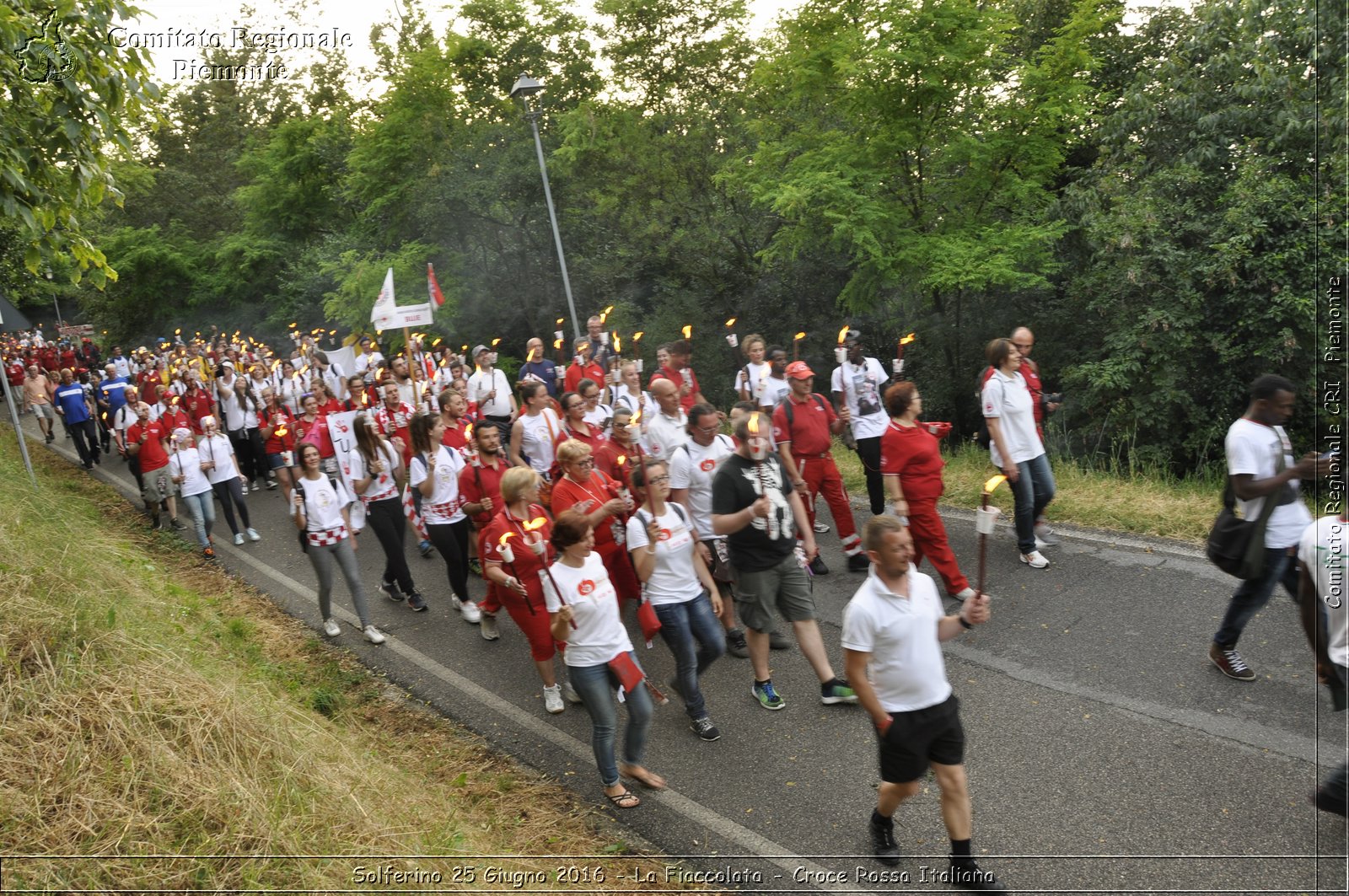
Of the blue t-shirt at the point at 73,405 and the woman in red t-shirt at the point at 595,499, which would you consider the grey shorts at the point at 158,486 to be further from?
the woman in red t-shirt at the point at 595,499

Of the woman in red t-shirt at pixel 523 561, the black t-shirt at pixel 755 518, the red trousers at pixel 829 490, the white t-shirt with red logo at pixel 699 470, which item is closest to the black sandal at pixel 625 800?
the woman in red t-shirt at pixel 523 561

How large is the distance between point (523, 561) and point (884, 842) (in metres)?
2.70

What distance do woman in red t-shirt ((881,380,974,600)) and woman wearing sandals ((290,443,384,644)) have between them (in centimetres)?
449

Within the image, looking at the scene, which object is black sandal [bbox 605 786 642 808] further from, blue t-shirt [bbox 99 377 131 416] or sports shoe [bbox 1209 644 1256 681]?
blue t-shirt [bbox 99 377 131 416]

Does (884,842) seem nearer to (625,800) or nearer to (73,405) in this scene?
(625,800)

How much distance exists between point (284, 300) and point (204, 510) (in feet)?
74.9

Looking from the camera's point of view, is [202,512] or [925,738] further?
[202,512]

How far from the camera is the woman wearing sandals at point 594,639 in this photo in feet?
16.9

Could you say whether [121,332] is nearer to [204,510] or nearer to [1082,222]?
[204,510]

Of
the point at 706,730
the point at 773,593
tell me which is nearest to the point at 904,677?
the point at 773,593

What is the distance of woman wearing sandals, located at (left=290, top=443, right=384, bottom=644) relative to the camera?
7938 mm

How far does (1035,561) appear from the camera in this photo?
7879 millimetres

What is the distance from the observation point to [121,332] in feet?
123

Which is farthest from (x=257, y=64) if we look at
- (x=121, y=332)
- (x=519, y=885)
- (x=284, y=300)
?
(x=519, y=885)
